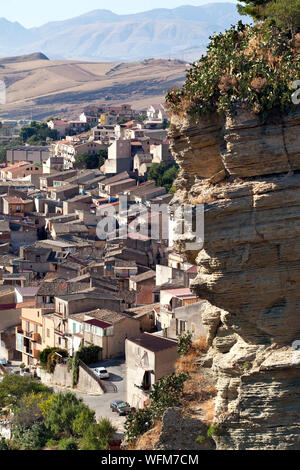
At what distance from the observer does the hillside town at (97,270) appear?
94.6 ft

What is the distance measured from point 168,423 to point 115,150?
57221 mm

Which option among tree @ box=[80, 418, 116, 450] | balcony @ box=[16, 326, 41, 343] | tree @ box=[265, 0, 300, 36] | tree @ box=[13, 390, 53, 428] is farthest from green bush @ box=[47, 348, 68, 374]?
tree @ box=[265, 0, 300, 36]

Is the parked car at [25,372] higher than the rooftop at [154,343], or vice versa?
the rooftop at [154,343]

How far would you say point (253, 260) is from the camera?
53.8 ft

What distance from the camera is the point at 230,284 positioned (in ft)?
54.5

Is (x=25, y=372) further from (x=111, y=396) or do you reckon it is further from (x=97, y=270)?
(x=97, y=270)

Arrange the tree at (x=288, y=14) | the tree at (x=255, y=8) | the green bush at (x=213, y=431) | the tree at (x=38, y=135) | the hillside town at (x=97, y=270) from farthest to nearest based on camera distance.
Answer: the tree at (x=38, y=135) < the hillside town at (x=97, y=270) < the tree at (x=255, y=8) < the tree at (x=288, y=14) < the green bush at (x=213, y=431)

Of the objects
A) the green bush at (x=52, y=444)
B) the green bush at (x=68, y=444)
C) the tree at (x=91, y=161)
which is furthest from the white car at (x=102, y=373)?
the tree at (x=91, y=161)

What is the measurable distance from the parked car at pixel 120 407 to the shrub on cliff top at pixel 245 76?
11.4 m

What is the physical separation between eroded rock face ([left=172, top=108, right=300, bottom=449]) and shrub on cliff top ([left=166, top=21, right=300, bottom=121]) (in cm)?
29

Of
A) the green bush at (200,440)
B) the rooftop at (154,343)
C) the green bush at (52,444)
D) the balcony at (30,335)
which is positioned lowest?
the balcony at (30,335)

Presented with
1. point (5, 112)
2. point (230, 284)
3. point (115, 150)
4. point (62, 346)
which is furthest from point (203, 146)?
point (5, 112)

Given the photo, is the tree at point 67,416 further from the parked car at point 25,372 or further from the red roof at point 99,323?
the parked car at point 25,372

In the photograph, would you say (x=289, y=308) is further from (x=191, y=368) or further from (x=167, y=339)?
(x=167, y=339)
